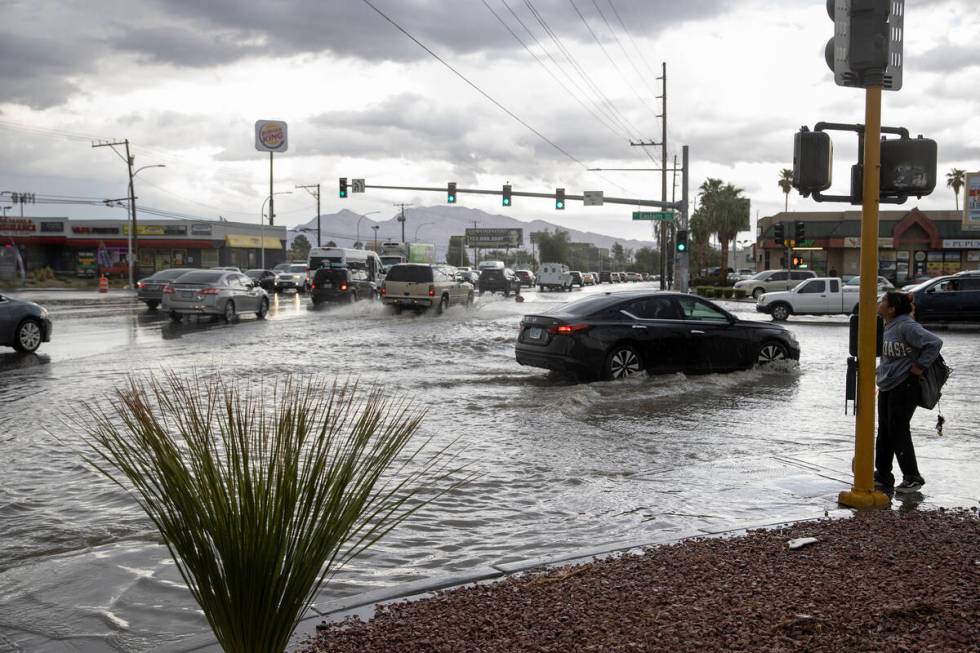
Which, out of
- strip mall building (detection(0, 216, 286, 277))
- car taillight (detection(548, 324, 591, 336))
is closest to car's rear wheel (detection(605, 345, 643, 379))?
Result: car taillight (detection(548, 324, 591, 336))

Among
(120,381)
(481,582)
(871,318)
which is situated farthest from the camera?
(120,381)

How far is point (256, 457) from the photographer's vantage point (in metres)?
3.41

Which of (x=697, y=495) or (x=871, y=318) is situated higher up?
(x=871, y=318)

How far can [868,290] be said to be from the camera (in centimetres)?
651

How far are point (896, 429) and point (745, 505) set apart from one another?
1.52 m

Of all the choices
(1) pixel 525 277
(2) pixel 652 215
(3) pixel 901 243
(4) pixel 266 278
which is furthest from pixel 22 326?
(3) pixel 901 243

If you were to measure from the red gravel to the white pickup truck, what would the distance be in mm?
29419

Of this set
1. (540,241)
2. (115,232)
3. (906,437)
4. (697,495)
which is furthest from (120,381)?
(540,241)

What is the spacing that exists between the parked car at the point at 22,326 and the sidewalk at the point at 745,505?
14.0 metres

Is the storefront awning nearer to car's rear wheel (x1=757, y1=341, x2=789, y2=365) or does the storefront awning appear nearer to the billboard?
car's rear wheel (x1=757, y1=341, x2=789, y2=365)

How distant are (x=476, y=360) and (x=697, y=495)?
10.5 metres

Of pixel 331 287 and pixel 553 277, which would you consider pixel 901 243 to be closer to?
pixel 553 277

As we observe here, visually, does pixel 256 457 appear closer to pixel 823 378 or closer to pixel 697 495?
pixel 697 495

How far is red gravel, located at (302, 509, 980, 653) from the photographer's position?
12.4 ft
